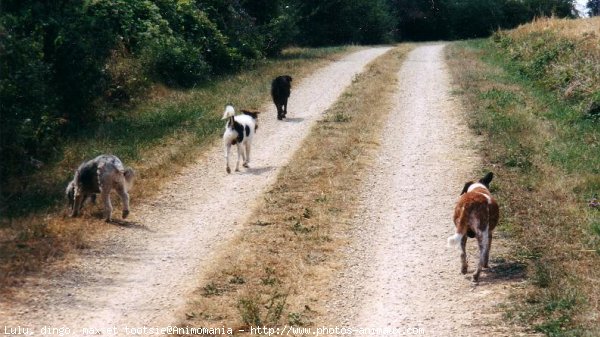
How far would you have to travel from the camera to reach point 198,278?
Answer: 8758 millimetres

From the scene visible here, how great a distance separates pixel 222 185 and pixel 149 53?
36.7 feet

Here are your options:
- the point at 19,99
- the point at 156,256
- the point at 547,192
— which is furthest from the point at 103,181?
the point at 547,192

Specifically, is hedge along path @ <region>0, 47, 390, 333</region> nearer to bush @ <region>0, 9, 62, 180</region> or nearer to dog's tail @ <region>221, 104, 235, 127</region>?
dog's tail @ <region>221, 104, 235, 127</region>

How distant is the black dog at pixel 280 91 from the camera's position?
1866cm

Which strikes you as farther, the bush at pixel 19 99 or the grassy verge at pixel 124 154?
the bush at pixel 19 99

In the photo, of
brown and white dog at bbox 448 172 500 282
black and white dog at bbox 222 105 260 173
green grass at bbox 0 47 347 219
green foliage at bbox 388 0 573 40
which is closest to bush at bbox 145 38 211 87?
green grass at bbox 0 47 347 219

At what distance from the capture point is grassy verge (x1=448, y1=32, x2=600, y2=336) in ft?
24.7

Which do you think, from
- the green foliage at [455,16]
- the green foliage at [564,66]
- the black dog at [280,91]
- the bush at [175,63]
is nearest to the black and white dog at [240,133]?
the black dog at [280,91]

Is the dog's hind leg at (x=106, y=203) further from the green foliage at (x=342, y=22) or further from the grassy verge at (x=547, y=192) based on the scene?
the green foliage at (x=342, y=22)

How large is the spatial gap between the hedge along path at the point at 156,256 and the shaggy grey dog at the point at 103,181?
1.47 ft

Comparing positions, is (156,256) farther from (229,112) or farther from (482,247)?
(229,112)

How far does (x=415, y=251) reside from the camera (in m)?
Result: 9.75

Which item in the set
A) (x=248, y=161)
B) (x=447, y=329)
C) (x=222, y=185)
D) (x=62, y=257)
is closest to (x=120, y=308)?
(x=62, y=257)

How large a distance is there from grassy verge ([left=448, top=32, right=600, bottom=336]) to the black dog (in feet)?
15.0
